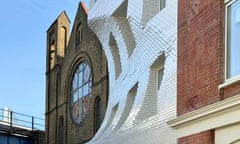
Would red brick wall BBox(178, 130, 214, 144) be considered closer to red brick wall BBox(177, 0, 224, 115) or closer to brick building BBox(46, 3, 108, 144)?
red brick wall BBox(177, 0, 224, 115)

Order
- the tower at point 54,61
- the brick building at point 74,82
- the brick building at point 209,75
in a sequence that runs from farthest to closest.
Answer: the tower at point 54,61 < the brick building at point 74,82 < the brick building at point 209,75

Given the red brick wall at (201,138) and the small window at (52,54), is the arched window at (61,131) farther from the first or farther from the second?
the red brick wall at (201,138)

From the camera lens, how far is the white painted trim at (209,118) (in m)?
9.73

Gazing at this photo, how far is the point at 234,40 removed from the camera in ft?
34.5

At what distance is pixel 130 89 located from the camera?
60.6ft

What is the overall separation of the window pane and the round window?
21614mm

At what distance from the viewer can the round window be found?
32.4m

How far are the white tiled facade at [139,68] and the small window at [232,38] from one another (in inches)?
115

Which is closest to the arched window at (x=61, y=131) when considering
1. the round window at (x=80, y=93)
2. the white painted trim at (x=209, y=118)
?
the round window at (x=80, y=93)

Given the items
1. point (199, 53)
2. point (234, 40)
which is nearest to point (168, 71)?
point (199, 53)

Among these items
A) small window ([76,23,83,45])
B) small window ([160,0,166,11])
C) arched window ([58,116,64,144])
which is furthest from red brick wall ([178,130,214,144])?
arched window ([58,116,64,144])

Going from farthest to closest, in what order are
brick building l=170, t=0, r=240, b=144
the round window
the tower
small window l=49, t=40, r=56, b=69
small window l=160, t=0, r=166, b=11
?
small window l=49, t=40, r=56, b=69
the tower
the round window
small window l=160, t=0, r=166, b=11
brick building l=170, t=0, r=240, b=144

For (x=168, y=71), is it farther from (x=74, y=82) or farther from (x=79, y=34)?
(x=74, y=82)

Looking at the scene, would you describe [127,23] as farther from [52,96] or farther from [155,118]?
[52,96]
